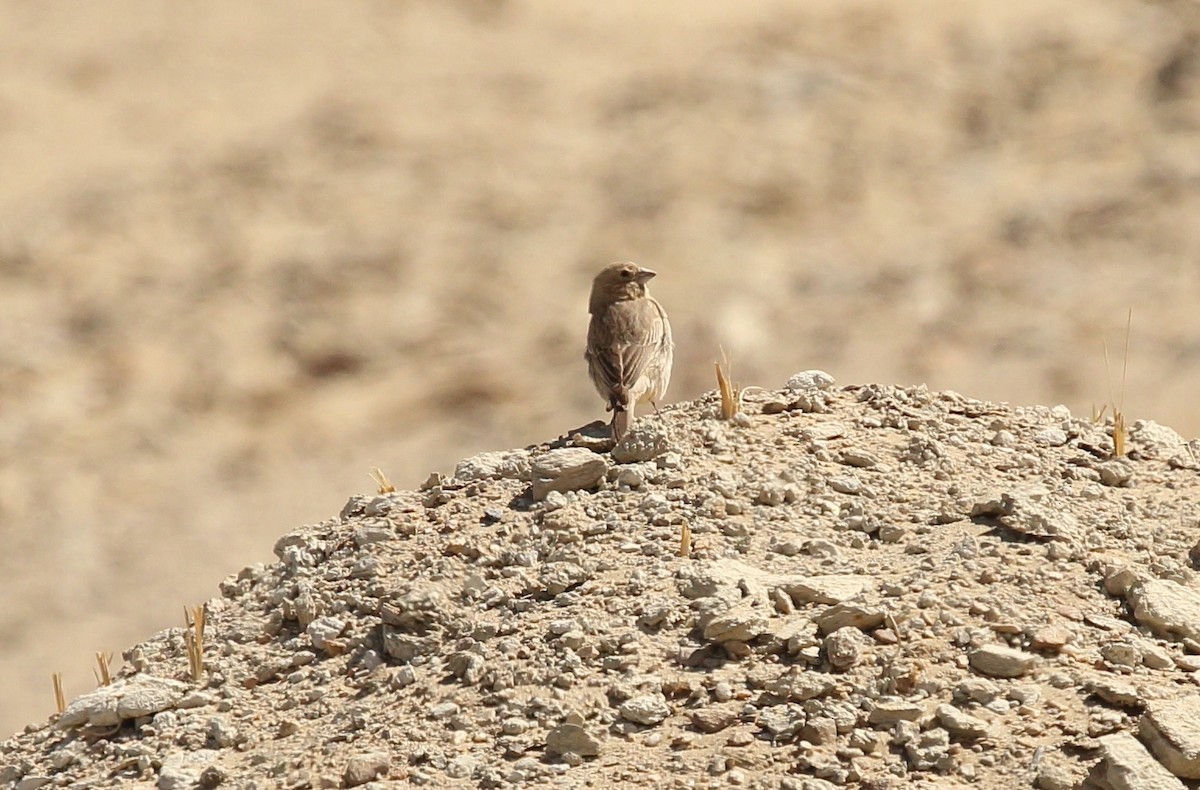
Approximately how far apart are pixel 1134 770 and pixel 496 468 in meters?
2.78

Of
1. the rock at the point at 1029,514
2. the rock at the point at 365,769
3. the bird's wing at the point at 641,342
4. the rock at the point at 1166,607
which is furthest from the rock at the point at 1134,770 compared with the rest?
the bird's wing at the point at 641,342

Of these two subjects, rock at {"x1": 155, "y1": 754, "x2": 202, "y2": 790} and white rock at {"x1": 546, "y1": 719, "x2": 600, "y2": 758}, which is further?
rock at {"x1": 155, "y1": 754, "x2": 202, "y2": 790}

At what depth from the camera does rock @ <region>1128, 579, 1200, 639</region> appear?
5.23m

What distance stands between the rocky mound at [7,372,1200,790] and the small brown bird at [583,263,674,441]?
74 cm

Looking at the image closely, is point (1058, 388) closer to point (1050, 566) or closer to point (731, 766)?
point (1050, 566)

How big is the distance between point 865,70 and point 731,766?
50.2ft

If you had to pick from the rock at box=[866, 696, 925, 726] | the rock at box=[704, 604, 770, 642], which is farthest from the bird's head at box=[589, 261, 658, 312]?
the rock at box=[866, 696, 925, 726]

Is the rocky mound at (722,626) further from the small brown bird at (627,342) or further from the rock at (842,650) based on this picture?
the small brown bird at (627,342)

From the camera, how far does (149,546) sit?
16.4 meters

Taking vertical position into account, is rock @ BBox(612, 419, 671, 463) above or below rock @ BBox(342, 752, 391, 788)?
above

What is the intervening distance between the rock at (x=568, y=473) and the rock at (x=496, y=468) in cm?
16

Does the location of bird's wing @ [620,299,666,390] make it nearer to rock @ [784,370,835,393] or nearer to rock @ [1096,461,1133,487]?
rock @ [784,370,835,393]

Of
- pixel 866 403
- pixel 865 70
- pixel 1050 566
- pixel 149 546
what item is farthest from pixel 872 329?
pixel 1050 566

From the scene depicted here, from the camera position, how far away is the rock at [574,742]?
16.2 ft
